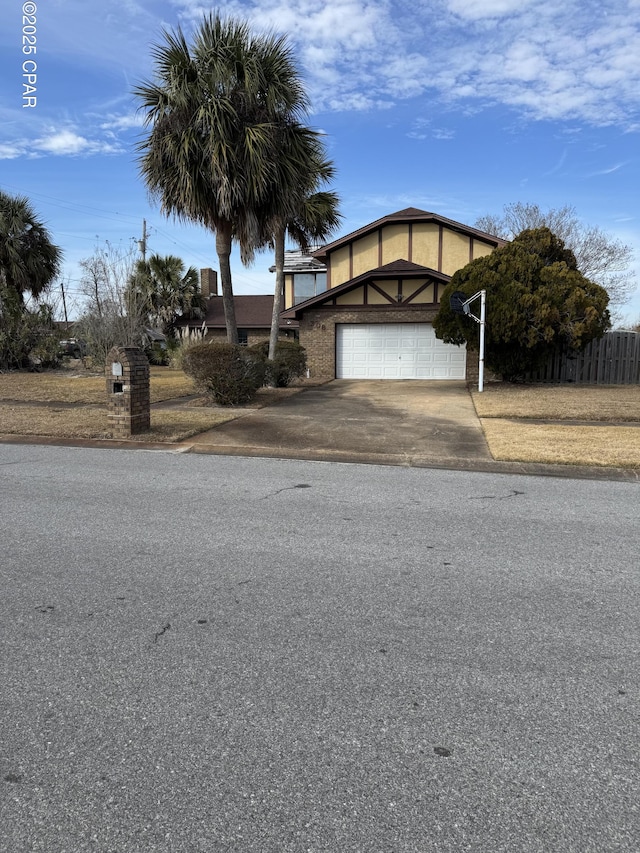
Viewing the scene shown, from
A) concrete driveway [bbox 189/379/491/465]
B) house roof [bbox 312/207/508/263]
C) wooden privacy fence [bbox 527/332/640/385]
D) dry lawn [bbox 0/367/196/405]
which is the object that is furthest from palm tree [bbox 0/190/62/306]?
wooden privacy fence [bbox 527/332/640/385]

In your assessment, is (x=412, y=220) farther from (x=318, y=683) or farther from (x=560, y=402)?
(x=318, y=683)

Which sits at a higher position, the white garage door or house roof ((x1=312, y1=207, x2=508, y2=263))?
house roof ((x1=312, y1=207, x2=508, y2=263))

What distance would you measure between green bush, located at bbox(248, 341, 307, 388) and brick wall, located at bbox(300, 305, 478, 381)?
12.2 ft

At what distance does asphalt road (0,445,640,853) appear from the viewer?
80.1 inches

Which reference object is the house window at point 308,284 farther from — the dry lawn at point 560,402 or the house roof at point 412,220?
the dry lawn at point 560,402

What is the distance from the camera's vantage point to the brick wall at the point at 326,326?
21.9m

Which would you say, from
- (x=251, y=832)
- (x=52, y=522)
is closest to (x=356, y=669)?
(x=251, y=832)

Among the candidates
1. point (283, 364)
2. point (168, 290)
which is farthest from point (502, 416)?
point (168, 290)

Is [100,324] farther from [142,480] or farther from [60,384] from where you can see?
[142,480]

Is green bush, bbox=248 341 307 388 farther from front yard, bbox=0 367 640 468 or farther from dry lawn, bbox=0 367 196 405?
dry lawn, bbox=0 367 196 405

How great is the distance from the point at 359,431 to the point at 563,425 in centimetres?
370

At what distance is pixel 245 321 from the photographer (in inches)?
1352

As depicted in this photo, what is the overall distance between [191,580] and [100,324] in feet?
68.2

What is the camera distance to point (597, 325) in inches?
663
